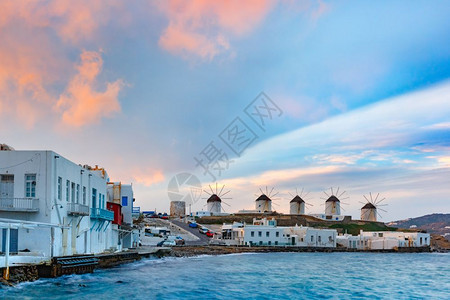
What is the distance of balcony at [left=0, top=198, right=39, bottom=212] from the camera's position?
1194 inches

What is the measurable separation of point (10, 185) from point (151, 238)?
136 ft

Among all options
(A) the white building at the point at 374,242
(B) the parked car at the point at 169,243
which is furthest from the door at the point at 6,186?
(A) the white building at the point at 374,242

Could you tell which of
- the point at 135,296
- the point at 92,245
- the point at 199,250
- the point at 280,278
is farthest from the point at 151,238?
the point at 135,296

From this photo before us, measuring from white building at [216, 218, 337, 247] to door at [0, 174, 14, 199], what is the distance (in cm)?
5087

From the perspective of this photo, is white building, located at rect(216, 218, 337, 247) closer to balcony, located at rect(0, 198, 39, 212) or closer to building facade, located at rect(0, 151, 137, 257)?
building facade, located at rect(0, 151, 137, 257)

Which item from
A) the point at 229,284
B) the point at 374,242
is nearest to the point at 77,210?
the point at 229,284

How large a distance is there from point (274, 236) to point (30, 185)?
2198 inches

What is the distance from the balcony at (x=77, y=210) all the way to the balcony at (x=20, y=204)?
147 inches

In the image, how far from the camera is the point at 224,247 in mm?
72500

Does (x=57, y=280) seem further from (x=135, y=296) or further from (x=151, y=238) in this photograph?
(x=151, y=238)

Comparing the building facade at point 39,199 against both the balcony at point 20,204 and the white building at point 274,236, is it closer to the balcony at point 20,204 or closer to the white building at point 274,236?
the balcony at point 20,204

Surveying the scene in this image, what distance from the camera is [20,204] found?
100ft

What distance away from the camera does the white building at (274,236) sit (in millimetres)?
80188

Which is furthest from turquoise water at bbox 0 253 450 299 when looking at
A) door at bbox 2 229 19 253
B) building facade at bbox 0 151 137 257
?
door at bbox 2 229 19 253
